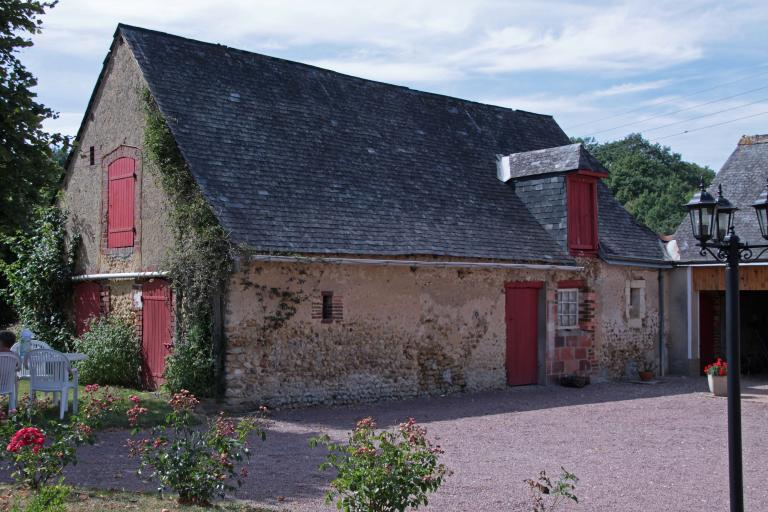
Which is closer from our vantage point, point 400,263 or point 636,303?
point 400,263

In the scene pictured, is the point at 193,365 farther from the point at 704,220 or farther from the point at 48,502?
the point at 704,220

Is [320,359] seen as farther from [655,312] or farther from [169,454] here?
[655,312]

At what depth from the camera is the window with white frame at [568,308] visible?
17.0 meters

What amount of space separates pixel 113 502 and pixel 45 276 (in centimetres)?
1113

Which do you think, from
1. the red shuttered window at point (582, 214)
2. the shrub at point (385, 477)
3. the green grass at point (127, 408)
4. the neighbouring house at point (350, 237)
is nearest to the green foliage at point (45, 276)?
the neighbouring house at point (350, 237)

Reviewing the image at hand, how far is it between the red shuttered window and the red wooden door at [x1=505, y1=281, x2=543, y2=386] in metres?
1.50

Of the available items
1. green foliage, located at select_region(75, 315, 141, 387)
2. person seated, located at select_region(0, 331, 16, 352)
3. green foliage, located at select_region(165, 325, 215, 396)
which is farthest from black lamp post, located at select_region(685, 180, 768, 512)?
green foliage, located at select_region(75, 315, 141, 387)

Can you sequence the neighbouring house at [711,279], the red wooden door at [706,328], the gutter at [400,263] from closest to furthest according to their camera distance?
1. the gutter at [400,263]
2. the neighbouring house at [711,279]
3. the red wooden door at [706,328]

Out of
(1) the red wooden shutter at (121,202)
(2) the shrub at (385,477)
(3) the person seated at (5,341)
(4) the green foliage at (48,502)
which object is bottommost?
(4) the green foliage at (48,502)

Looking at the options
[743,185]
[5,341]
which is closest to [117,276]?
[5,341]

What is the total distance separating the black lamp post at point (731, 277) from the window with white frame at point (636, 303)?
39.2 ft

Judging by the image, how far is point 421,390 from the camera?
14398 mm

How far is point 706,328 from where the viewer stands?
20109mm

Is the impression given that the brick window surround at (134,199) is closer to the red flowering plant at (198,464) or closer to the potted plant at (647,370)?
the red flowering plant at (198,464)
